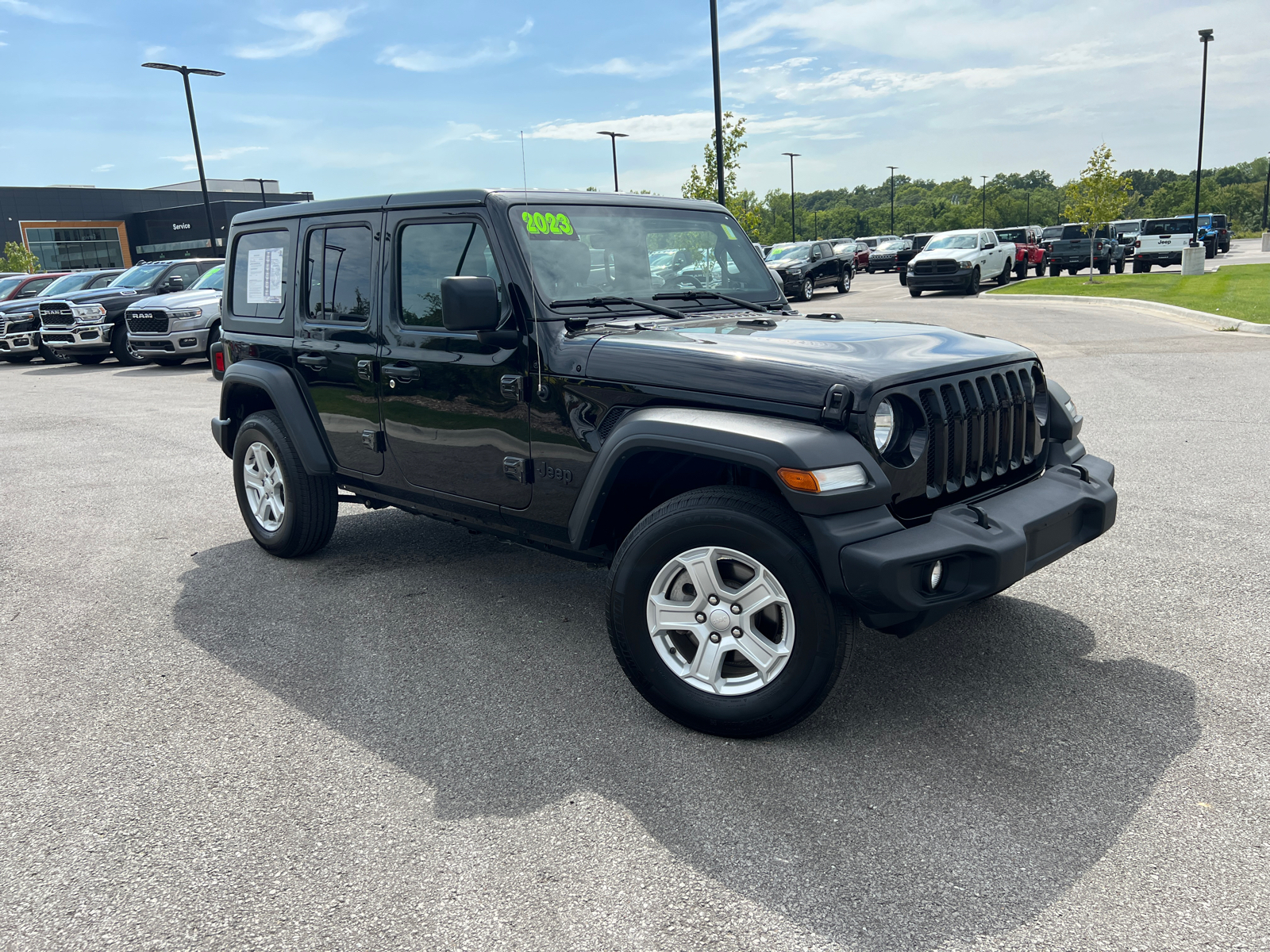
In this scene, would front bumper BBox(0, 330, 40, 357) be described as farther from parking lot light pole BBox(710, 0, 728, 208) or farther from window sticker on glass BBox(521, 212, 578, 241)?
window sticker on glass BBox(521, 212, 578, 241)

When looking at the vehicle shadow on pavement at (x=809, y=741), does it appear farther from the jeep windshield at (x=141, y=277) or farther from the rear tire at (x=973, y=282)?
the rear tire at (x=973, y=282)

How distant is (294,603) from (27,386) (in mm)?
14583

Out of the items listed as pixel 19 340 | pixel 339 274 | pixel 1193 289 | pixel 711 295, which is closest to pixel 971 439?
pixel 711 295

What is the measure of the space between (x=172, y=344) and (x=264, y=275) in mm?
12996

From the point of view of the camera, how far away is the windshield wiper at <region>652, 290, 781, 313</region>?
4.45 m

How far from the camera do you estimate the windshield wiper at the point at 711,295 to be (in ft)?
14.6

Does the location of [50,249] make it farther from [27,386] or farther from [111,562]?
[111,562]

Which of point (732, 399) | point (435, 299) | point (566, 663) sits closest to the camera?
point (732, 399)

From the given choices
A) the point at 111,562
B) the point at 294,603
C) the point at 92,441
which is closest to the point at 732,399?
the point at 294,603

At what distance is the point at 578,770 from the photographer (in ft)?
10.7

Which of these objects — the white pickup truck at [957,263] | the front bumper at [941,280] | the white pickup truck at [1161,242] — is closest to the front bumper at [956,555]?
the front bumper at [941,280]

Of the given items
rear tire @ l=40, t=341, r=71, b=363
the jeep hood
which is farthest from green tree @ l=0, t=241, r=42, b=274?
the jeep hood

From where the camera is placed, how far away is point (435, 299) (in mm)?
4480

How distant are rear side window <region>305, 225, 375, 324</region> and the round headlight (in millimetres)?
2665
